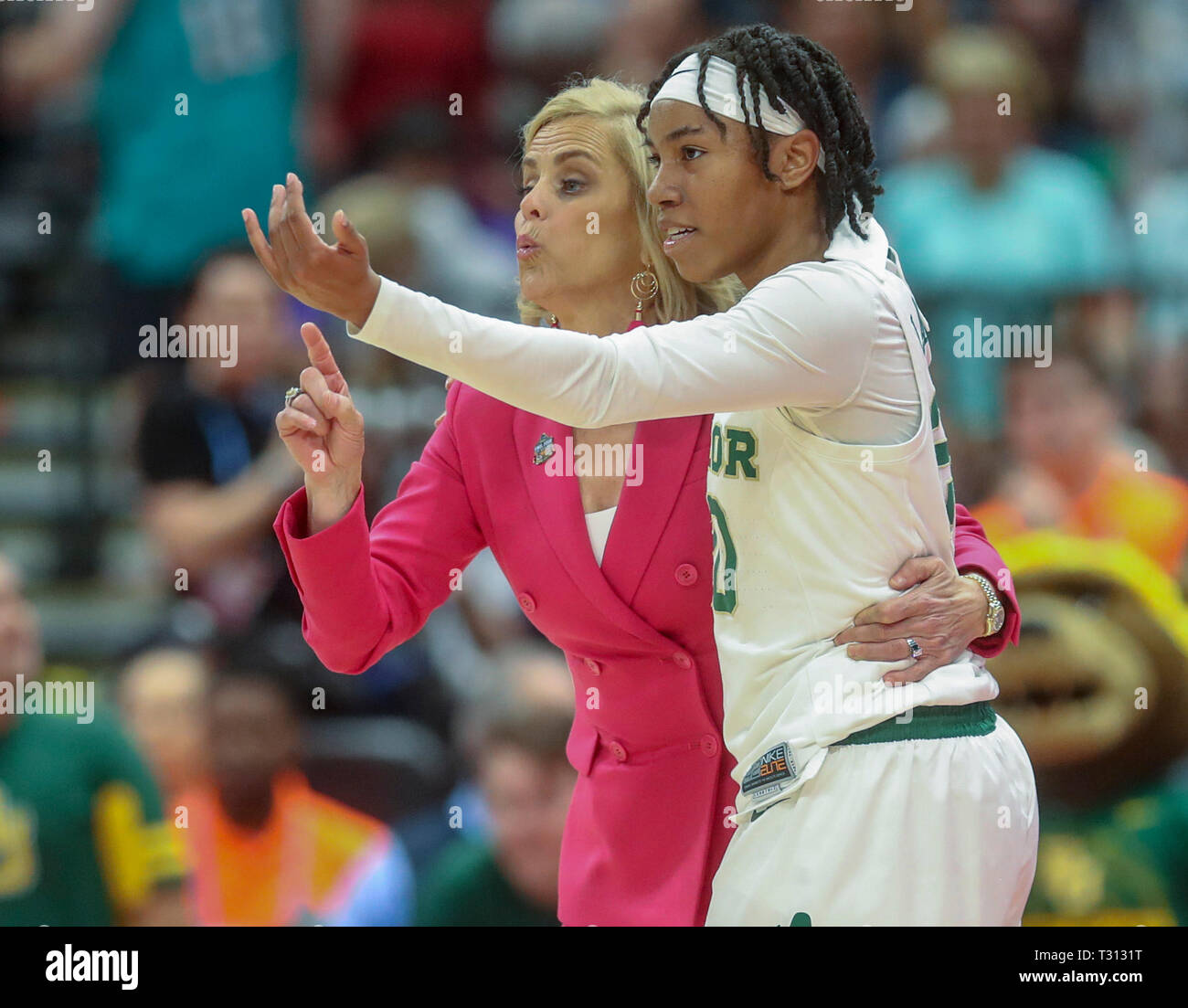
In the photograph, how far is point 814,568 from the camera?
196 centimetres

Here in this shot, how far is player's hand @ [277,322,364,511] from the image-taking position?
2053 millimetres

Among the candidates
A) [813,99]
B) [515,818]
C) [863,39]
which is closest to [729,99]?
[813,99]

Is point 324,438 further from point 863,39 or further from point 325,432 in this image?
point 863,39

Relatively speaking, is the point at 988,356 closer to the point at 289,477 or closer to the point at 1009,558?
the point at 1009,558

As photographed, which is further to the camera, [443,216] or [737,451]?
[443,216]

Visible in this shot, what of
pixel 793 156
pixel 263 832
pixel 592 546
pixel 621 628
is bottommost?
pixel 263 832

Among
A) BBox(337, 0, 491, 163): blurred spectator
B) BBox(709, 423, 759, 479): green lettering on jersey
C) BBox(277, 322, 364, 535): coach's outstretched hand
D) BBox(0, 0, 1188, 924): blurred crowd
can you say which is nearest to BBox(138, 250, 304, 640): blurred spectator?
BBox(0, 0, 1188, 924): blurred crowd

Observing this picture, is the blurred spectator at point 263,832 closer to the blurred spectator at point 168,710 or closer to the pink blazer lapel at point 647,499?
the blurred spectator at point 168,710

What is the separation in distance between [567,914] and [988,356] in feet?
7.29

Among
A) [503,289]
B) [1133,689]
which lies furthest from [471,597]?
[1133,689]

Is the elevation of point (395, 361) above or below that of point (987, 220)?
below

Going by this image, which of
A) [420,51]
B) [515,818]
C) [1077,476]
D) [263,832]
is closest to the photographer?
[515,818]

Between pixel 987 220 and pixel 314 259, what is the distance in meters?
2.96

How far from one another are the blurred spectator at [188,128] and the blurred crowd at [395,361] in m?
0.01
